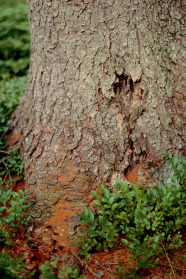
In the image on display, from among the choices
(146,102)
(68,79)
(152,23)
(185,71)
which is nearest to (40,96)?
(68,79)

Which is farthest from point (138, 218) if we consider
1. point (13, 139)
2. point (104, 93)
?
point (13, 139)

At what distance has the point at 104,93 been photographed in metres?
2.55

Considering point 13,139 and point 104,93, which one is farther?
point 13,139

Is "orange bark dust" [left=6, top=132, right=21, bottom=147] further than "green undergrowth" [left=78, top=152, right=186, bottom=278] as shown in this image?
Yes

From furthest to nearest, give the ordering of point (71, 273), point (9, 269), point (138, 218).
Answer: point (138, 218) → point (71, 273) → point (9, 269)

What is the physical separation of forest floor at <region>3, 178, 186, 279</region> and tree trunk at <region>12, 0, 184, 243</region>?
0.81 feet

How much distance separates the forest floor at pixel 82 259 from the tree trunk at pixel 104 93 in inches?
9.7

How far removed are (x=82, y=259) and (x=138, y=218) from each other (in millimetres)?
575

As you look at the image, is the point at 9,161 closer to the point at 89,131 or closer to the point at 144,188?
the point at 89,131

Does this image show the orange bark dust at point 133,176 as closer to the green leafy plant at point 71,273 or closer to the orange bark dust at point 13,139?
the green leafy plant at point 71,273

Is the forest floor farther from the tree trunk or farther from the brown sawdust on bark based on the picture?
the tree trunk

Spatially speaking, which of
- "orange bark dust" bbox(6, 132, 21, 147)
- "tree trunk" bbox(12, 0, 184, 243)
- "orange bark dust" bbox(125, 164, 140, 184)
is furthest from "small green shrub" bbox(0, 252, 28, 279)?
"orange bark dust" bbox(6, 132, 21, 147)

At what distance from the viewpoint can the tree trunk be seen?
2.51 m

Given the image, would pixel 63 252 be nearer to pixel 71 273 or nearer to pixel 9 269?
pixel 71 273
